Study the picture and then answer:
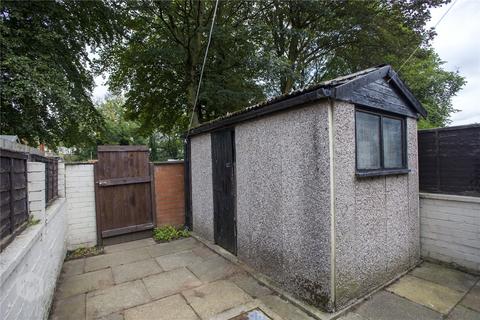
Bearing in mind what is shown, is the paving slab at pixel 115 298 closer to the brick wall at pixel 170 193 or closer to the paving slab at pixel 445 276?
the brick wall at pixel 170 193

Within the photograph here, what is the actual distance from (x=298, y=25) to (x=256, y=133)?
26.2 feet

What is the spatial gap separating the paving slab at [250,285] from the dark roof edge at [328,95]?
2401 millimetres

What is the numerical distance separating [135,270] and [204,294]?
1503 millimetres

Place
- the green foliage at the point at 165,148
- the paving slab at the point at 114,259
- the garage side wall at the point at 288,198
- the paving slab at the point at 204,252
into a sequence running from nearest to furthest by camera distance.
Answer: the garage side wall at the point at 288,198 → the paving slab at the point at 114,259 → the paving slab at the point at 204,252 → the green foliage at the point at 165,148

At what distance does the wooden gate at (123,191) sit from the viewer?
17.4ft

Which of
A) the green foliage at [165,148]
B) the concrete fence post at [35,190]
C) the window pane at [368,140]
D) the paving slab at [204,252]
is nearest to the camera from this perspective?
the concrete fence post at [35,190]

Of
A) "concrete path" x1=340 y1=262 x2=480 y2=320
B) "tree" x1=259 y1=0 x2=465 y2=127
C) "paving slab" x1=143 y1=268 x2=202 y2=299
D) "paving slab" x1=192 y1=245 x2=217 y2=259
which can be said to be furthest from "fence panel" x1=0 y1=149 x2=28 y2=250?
"tree" x1=259 y1=0 x2=465 y2=127

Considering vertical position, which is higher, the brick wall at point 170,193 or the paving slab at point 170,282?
the brick wall at point 170,193

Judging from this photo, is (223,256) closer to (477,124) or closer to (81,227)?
(81,227)

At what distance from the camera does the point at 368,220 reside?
3.09 m

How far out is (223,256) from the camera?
4418mm

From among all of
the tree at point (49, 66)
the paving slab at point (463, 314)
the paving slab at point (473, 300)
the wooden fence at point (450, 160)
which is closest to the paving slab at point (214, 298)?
the paving slab at point (463, 314)

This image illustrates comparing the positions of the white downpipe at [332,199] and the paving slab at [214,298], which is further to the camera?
the paving slab at [214,298]

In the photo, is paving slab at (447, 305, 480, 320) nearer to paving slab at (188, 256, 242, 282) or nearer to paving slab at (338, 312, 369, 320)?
paving slab at (338, 312, 369, 320)
